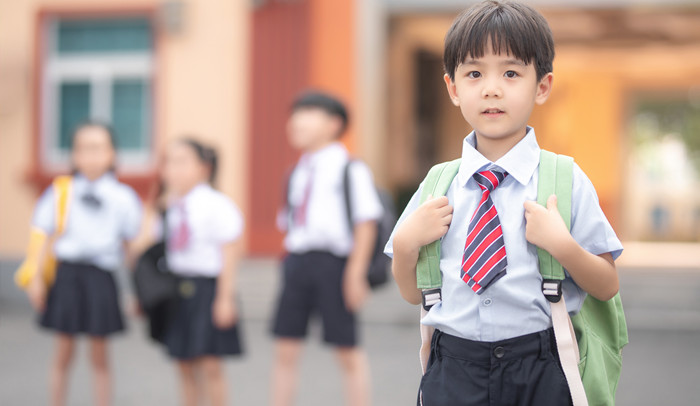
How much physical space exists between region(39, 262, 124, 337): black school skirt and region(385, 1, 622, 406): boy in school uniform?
2766 millimetres

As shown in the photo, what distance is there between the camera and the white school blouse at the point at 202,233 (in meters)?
4.04

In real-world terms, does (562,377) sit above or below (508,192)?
below

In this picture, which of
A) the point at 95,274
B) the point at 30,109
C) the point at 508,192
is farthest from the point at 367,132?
the point at 508,192

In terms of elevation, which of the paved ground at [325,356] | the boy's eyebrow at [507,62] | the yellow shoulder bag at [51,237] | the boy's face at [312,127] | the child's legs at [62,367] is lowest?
the paved ground at [325,356]

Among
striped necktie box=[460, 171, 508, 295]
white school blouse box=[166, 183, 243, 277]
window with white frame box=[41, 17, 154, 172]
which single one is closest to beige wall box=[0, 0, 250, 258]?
window with white frame box=[41, 17, 154, 172]

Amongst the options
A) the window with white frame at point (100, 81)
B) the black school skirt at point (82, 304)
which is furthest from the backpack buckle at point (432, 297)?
the window with white frame at point (100, 81)

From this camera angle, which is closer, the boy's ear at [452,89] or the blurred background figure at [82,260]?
the boy's ear at [452,89]

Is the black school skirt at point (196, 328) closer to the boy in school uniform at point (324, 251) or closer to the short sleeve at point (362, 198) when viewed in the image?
the boy in school uniform at point (324, 251)

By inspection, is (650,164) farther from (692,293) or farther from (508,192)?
(508,192)

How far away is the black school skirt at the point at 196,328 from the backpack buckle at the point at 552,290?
7.84 feet

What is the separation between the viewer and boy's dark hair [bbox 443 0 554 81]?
182cm

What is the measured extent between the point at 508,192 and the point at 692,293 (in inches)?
316

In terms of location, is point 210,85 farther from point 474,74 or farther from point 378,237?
point 474,74

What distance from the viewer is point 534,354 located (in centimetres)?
187
